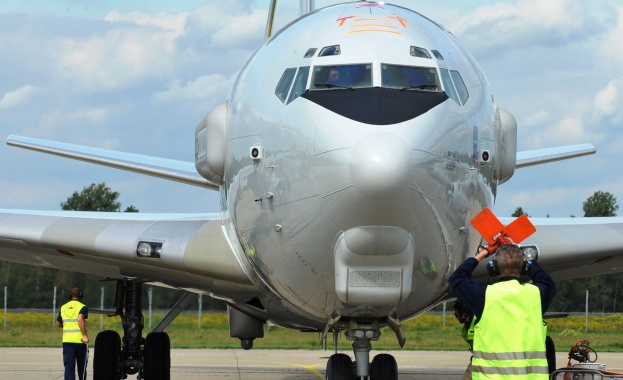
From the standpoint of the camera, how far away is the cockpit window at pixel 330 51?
10.8m

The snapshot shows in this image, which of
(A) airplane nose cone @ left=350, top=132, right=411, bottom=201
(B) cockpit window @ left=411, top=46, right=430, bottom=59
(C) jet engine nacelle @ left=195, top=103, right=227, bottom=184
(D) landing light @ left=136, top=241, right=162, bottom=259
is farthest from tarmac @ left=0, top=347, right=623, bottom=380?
(A) airplane nose cone @ left=350, top=132, right=411, bottom=201

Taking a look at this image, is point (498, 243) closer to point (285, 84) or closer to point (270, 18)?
point (285, 84)

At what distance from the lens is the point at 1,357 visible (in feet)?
88.5

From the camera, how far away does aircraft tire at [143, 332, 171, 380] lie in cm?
1608

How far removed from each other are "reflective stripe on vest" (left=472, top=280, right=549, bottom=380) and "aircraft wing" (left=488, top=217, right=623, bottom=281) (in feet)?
19.9

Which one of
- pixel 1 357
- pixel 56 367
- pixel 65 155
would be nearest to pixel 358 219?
pixel 65 155

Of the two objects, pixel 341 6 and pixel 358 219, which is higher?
pixel 341 6

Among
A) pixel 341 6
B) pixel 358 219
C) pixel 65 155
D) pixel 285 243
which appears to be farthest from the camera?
pixel 65 155

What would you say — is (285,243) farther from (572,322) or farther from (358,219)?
(572,322)

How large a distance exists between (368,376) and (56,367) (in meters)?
13.5

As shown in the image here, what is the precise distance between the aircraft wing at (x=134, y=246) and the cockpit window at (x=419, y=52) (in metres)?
3.31

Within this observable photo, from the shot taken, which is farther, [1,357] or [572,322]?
[572,322]

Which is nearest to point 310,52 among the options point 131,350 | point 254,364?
point 131,350

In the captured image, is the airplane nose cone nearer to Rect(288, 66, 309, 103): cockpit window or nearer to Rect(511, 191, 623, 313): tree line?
Rect(288, 66, 309, 103): cockpit window
